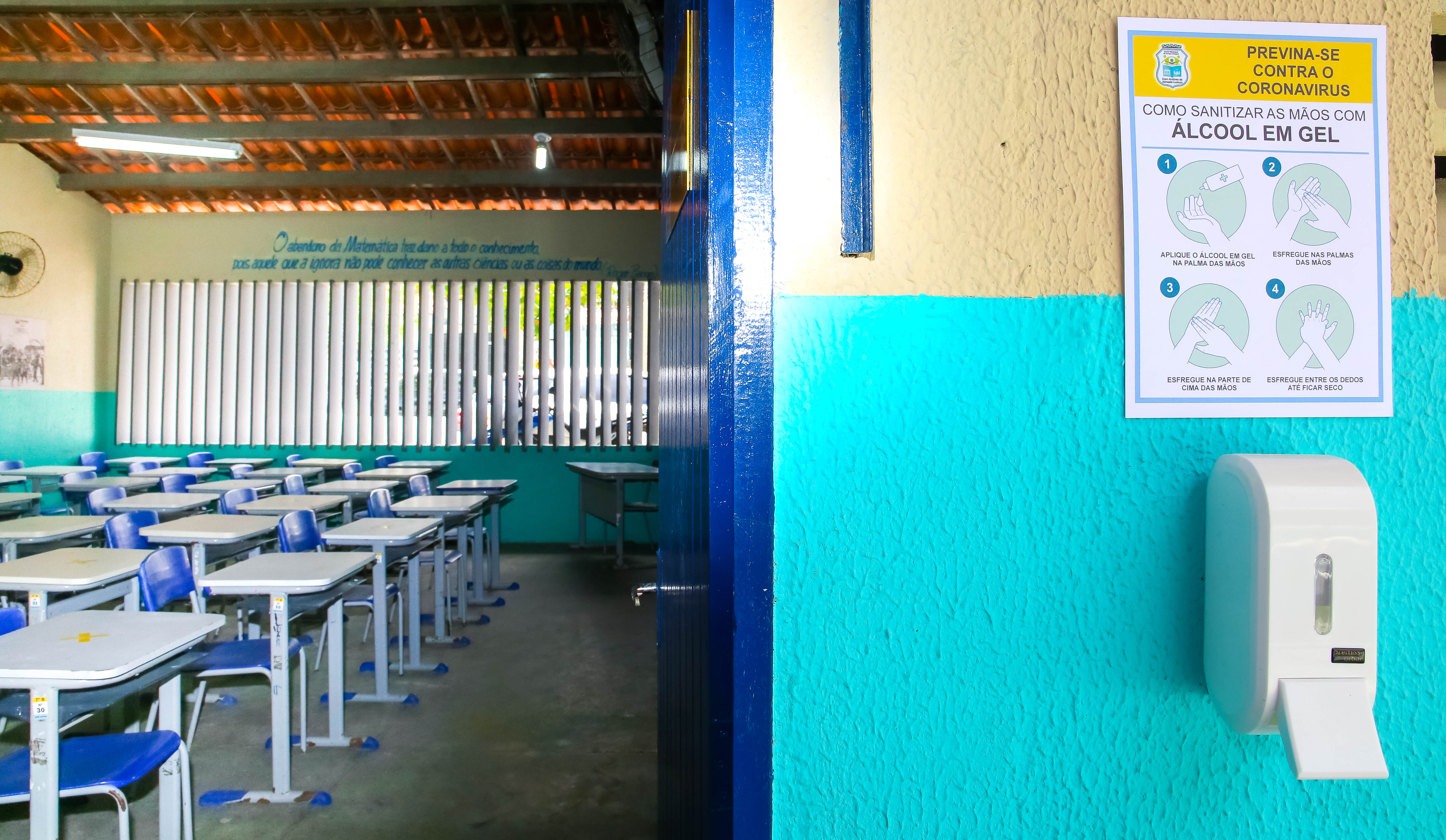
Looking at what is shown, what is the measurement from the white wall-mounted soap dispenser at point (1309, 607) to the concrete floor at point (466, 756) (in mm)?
2369

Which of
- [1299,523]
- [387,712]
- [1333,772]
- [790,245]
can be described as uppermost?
[790,245]

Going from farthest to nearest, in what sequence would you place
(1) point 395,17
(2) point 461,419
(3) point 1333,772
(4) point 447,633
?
(2) point 461,419, (1) point 395,17, (4) point 447,633, (3) point 1333,772

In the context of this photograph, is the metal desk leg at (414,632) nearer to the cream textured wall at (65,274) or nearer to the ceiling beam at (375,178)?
the ceiling beam at (375,178)

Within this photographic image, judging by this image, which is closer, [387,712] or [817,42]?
[817,42]

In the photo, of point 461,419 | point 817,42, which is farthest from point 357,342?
point 817,42

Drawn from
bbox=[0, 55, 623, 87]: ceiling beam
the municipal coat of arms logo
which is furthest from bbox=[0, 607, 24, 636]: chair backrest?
bbox=[0, 55, 623, 87]: ceiling beam

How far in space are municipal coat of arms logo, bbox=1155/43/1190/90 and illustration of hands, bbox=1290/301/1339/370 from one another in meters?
0.32

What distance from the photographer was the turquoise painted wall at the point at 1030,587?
3.07 feet

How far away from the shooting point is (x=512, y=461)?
29.6ft

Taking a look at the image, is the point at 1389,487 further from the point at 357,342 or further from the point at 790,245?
the point at 357,342

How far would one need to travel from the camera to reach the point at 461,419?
354 inches

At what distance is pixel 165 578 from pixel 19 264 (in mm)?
7465

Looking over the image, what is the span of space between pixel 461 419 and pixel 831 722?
28.3 ft

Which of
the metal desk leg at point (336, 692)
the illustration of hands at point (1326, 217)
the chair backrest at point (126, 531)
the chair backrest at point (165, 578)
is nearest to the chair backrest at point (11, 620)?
the chair backrest at point (165, 578)
